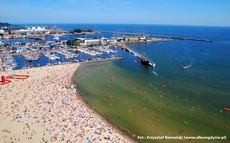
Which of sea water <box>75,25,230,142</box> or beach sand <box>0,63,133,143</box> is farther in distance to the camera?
sea water <box>75,25,230,142</box>

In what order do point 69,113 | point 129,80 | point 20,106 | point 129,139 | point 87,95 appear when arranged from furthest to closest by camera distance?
point 129,80 < point 87,95 < point 20,106 < point 69,113 < point 129,139

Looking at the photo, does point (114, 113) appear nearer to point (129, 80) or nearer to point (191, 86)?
point (129, 80)

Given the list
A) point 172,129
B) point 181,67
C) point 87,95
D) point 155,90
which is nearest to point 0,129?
point 87,95

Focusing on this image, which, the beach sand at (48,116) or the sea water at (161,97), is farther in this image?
the sea water at (161,97)
